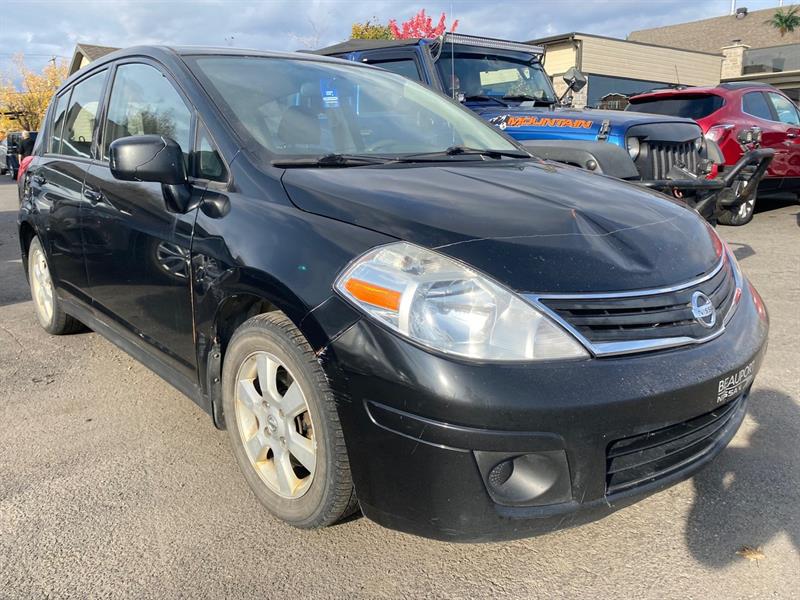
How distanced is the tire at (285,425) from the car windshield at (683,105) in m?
7.93

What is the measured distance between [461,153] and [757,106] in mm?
7466

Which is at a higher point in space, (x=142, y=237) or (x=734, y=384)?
(x=142, y=237)

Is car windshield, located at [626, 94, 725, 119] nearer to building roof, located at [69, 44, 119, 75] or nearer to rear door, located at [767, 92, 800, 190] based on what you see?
rear door, located at [767, 92, 800, 190]

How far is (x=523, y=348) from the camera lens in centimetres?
183

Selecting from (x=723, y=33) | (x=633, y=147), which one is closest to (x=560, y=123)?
(x=633, y=147)

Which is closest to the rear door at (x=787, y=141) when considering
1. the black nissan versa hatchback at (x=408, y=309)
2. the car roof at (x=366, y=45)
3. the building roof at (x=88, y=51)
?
the car roof at (x=366, y=45)

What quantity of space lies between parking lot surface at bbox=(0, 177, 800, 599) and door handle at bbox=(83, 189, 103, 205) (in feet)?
3.49

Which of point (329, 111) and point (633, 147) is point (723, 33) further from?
point (329, 111)

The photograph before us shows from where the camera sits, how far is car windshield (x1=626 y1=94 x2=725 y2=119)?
8500 millimetres

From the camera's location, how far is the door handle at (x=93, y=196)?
328cm

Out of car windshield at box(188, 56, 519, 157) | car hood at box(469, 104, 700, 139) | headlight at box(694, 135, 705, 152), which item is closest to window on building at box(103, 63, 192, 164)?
car windshield at box(188, 56, 519, 157)

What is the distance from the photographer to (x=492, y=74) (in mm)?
6918

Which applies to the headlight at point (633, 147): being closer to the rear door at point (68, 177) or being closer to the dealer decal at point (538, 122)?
the dealer decal at point (538, 122)

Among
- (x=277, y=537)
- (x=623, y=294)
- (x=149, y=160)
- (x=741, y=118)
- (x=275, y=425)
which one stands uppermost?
(x=149, y=160)
